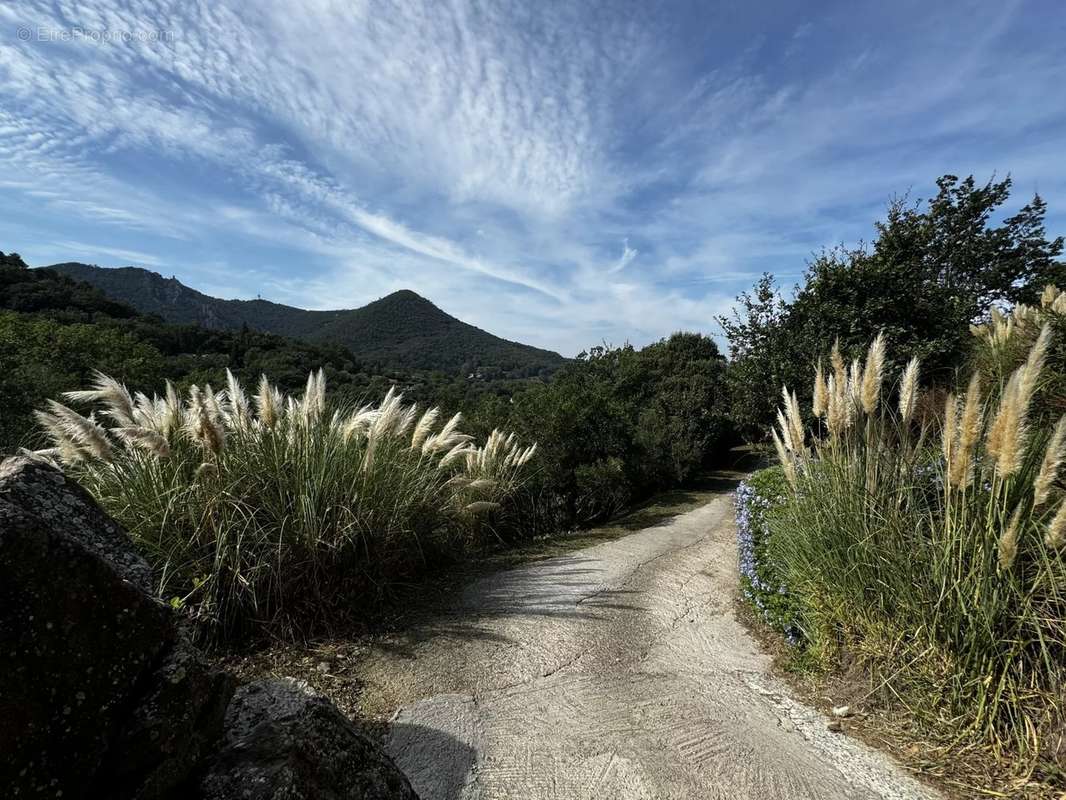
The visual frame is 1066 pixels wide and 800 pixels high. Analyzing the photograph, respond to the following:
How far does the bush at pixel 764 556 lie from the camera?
3.92 meters

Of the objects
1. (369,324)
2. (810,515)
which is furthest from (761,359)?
(369,324)

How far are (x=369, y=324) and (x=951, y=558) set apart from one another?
72248 millimetres

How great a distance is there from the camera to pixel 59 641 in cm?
119

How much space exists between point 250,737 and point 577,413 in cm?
779

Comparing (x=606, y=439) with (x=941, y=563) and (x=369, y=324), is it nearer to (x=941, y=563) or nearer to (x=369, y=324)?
(x=941, y=563)

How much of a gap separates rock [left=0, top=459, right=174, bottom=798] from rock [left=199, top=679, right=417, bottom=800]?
1.18ft

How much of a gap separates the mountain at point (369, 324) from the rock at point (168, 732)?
52215 mm

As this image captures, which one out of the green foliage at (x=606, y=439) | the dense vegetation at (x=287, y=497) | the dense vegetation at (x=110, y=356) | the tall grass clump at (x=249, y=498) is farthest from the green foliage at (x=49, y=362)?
the green foliage at (x=606, y=439)

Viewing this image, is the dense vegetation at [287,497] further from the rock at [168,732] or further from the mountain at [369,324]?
the mountain at [369,324]

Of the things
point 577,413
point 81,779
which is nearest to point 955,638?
point 81,779

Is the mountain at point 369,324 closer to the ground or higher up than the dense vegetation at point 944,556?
higher up

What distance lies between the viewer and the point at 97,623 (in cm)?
126

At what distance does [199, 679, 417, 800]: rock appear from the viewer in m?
1.43

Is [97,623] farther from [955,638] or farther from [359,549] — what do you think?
[955,638]
